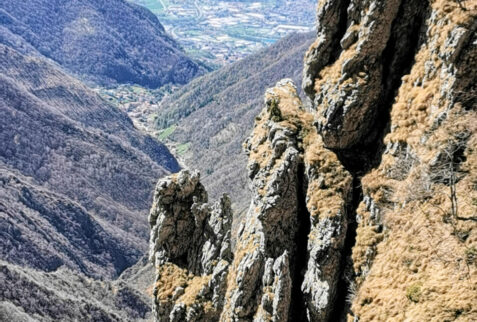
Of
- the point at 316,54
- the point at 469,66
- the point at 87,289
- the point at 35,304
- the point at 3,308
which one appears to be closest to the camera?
the point at 469,66

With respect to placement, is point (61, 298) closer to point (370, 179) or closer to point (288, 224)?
point (288, 224)

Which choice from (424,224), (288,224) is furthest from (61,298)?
(424,224)

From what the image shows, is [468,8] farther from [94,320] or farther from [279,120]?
[94,320]

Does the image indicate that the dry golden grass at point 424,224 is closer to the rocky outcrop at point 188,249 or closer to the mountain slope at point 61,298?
the rocky outcrop at point 188,249

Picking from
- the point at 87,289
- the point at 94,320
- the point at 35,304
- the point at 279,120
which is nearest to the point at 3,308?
the point at 35,304

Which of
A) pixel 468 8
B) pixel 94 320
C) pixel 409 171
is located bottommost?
pixel 94 320

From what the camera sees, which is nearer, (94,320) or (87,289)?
(94,320)

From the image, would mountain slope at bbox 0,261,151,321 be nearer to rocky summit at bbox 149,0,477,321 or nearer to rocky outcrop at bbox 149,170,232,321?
rocky outcrop at bbox 149,170,232,321

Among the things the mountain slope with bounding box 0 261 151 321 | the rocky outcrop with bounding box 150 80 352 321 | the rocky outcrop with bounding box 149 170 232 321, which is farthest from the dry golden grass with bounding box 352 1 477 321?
the mountain slope with bounding box 0 261 151 321

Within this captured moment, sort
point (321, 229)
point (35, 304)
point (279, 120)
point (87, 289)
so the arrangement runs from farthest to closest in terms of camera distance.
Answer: point (87, 289), point (35, 304), point (279, 120), point (321, 229)
